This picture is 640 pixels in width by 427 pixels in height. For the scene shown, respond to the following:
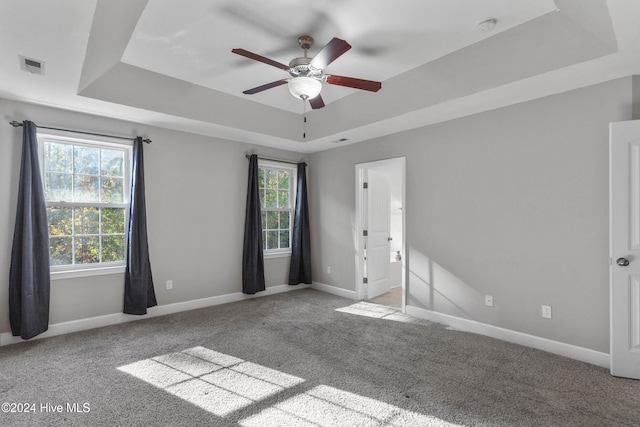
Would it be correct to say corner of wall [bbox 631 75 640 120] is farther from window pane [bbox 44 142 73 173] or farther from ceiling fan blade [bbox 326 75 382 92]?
window pane [bbox 44 142 73 173]

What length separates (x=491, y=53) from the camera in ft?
9.53

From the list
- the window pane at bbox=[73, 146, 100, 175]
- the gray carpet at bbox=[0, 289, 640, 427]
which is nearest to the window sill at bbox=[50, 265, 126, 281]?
the gray carpet at bbox=[0, 289, 640, 427]

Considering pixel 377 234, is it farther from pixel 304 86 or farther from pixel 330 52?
pixel 330 52

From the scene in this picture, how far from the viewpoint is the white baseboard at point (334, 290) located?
203 inches

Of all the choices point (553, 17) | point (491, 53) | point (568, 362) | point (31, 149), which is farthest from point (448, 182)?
point (31, 149)

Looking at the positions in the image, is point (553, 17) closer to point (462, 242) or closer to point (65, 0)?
point (462, 242)

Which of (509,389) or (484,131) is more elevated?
(484,131)

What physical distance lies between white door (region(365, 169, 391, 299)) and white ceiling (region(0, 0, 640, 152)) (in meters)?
1.38

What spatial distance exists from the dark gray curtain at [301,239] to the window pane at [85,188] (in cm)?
289

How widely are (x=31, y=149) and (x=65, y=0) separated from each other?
7.09 ft

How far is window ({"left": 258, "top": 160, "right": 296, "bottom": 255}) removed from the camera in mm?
5414

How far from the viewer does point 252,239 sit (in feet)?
16.4

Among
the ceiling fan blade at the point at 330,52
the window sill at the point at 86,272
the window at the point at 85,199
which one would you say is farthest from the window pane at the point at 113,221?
the ceiling fan blade at the point at 330,52

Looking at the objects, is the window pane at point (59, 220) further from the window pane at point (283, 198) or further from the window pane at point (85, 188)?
the window pane at point (283, 198)
